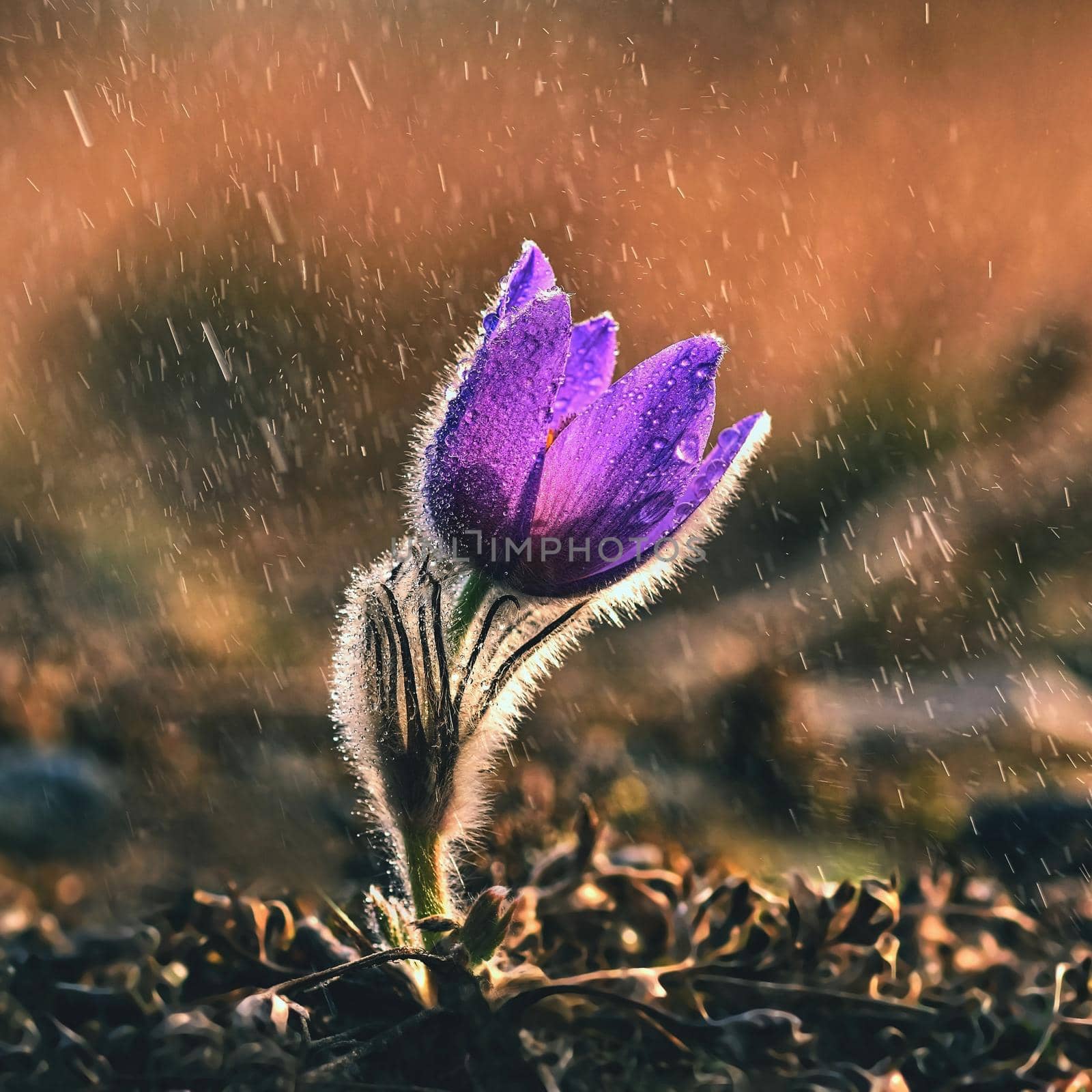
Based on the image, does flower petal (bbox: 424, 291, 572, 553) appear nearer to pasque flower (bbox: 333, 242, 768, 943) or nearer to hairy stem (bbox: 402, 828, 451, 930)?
pasque flower (bbox: 333, 242, 768, 943)

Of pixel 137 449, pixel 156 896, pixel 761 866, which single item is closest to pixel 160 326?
pixel 137 449

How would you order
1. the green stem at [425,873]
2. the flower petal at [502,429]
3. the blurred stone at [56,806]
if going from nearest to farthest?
the flower petal at [502,429] < the green stem at [425,873] < the blurred stone at [56,806]

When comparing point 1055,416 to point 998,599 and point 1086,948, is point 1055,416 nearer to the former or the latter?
point 998,599

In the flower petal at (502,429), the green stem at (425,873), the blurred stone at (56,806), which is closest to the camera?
the flower petal at (502,429)

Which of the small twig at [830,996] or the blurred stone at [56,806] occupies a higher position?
the blurred stone at [56,806]

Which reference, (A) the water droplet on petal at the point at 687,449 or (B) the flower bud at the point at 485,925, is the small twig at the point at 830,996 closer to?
(B) the flower bud at the point at 485,925

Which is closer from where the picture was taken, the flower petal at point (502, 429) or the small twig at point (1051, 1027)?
the flower petal at point (502, 429)

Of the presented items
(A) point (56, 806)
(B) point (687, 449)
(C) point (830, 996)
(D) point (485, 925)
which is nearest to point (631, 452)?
(B) point (687, 449)

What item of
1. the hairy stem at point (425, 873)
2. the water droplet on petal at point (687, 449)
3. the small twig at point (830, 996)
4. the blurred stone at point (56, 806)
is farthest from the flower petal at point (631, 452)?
the blurred stone at point (56, 806)
